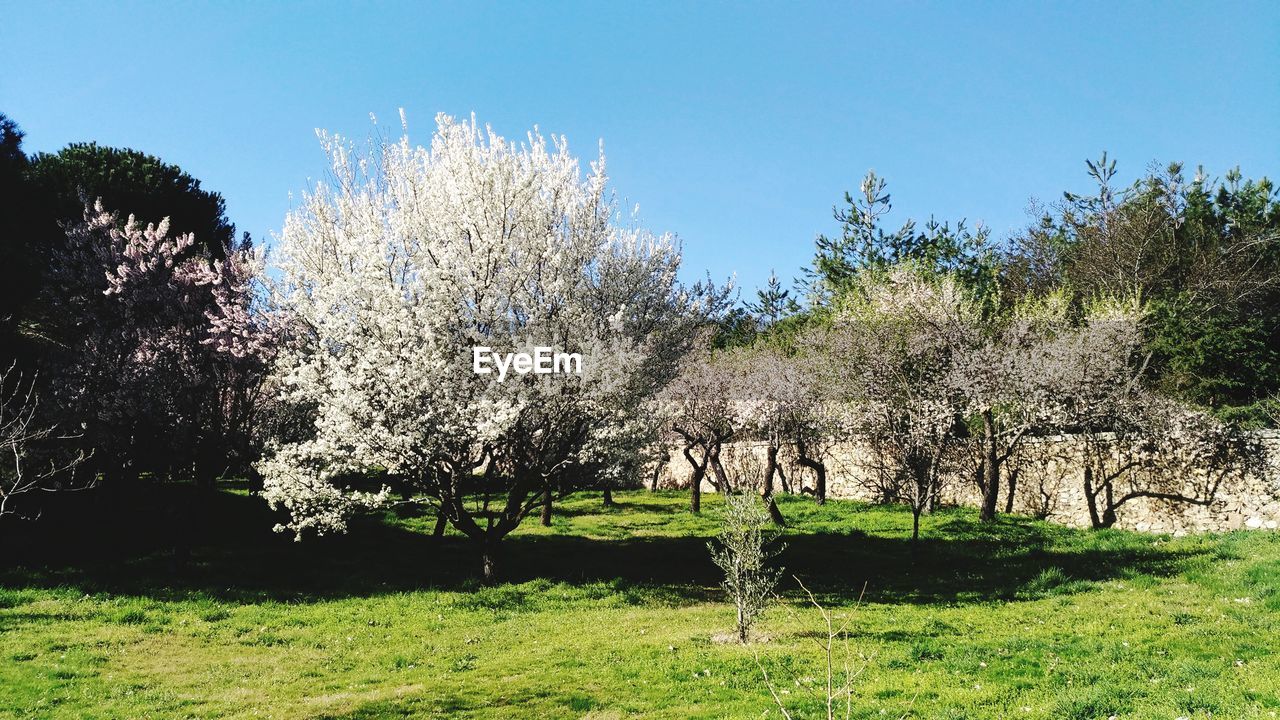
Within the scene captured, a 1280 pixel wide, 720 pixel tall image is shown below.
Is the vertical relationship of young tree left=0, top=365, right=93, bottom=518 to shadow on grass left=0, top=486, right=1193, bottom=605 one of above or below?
above

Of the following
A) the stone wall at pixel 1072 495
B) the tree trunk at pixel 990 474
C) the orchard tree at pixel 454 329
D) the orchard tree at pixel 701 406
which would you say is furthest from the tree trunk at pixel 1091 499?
the orchard tree at pixel 454 329

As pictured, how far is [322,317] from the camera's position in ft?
58.1

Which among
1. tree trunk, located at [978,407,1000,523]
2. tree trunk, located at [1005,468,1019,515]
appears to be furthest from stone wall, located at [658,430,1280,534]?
tree trunk, located at [978,407,1000,523]

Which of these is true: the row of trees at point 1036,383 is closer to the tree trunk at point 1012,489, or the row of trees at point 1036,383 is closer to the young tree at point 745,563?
the tree trunk at point 1012,489

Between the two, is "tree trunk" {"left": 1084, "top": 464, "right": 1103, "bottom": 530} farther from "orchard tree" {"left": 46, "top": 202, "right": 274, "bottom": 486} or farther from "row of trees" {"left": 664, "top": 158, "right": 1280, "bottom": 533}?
"orchard tree" {"left": 46, "top": 202, "right": 274, "bottom": 486}

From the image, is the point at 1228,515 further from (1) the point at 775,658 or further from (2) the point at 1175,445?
(1) the point at 775,658

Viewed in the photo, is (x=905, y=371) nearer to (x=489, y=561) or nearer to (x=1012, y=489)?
(x=1012, y=489)

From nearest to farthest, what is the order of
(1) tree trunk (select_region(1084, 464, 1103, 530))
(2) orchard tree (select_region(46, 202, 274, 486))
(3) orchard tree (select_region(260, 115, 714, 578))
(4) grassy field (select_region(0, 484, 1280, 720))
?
(4) grassy field (select_region(0, 484, 1280, 720)) < (3) orchard tree (select_region(260, 115, 714, 578)) < (2) orchard tree (select_region(46, 202, 274, 486)) < (1) tree trunk (select_region(1084, 464, 1103, 530))

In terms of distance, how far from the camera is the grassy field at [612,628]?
9.60 metres

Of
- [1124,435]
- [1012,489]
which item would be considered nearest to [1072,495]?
[1012,489]

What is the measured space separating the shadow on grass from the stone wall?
2.16 meters

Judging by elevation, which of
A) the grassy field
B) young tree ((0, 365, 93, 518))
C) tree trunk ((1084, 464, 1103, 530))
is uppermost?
young tree ((0, 365, 93, 518))

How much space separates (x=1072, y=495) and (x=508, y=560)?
21.2 metres

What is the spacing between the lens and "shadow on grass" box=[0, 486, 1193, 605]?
17266 mm
